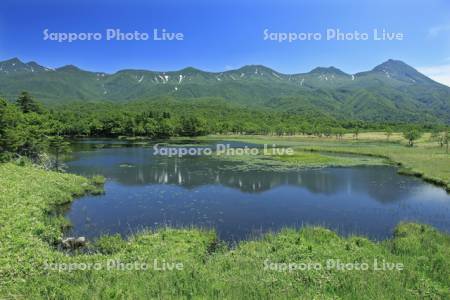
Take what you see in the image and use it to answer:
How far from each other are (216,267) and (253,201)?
23.0 meters

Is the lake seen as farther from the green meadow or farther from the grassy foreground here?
the green meadow

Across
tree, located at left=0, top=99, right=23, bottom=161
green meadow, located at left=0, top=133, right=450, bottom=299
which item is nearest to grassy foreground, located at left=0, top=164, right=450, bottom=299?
green meadow, located at left=0, top=133, right=450, bottom=299

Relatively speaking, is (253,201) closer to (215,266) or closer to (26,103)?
(215,266)

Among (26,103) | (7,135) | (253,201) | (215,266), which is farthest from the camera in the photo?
(26,103)

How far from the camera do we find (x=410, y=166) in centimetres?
6950

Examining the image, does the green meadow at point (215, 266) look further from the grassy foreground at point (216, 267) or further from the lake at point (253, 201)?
the lake at point (253, 201)

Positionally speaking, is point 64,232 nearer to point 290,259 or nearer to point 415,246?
point 290,259

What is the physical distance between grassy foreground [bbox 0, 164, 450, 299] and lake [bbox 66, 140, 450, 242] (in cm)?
467

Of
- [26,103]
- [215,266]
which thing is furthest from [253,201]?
[26,103]

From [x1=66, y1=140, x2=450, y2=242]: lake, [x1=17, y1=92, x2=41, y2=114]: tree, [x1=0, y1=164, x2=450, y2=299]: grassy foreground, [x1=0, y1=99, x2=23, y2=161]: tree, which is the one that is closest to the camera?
[x1=0, y1=164, x2=450, y2=299]: grassy foreground

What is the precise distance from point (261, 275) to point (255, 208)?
2071 centimetres

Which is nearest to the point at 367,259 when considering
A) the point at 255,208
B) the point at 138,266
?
the point at 138,266

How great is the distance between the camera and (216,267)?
1995 cm

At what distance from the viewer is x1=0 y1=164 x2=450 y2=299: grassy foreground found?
54.5 feet
